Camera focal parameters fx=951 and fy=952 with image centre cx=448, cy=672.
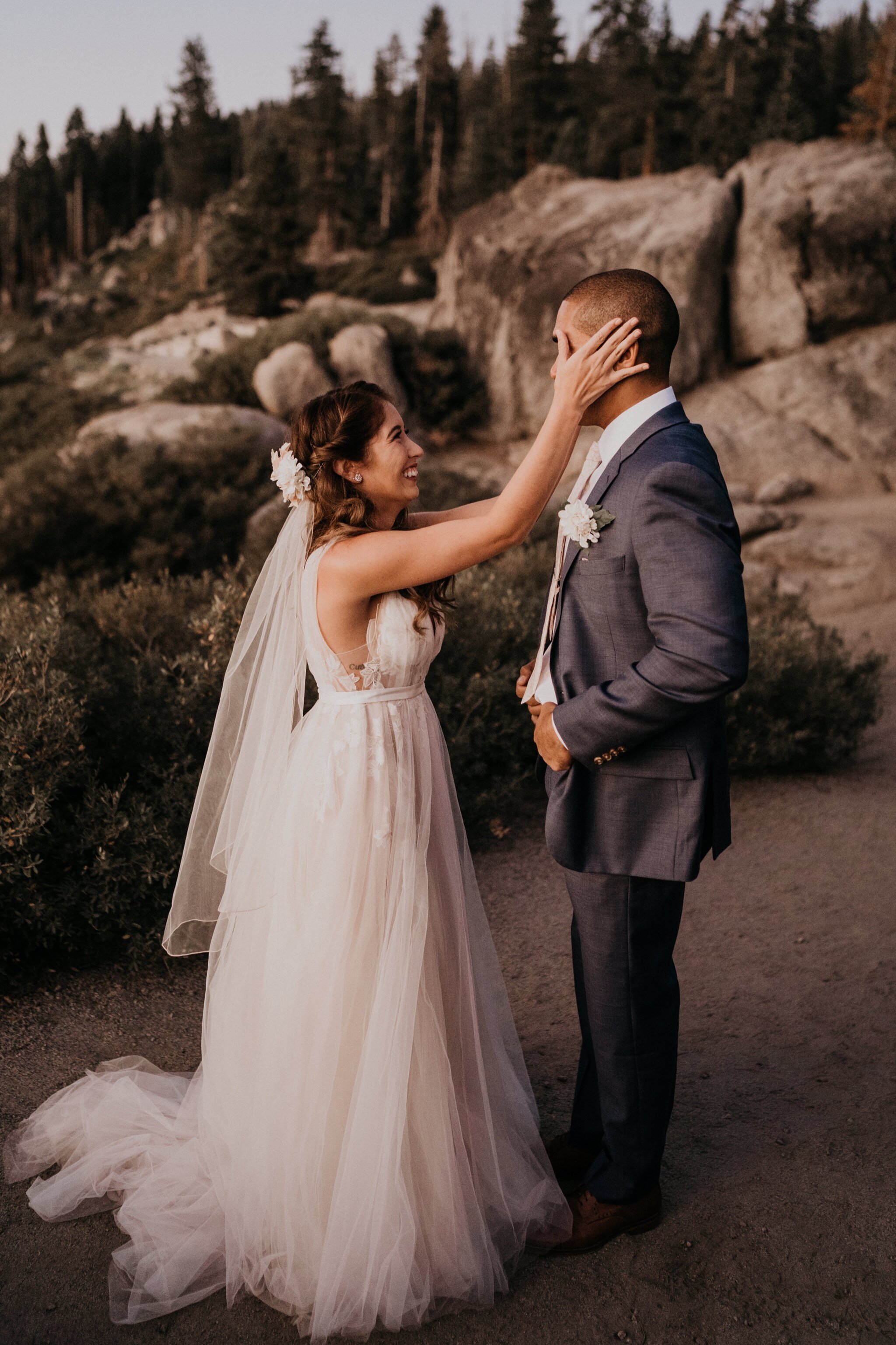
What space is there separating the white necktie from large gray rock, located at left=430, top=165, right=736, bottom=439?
14339 mm

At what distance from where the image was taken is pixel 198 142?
163 feet

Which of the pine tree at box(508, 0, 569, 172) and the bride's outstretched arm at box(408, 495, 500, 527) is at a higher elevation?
the pine tree at box(508, 0, 569, 172)

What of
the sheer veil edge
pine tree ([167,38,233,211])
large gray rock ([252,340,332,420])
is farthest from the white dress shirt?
pine tree ([167,38,233,211])

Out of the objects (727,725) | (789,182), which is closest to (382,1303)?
(727,725)

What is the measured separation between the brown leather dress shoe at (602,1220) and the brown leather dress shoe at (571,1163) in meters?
0.20

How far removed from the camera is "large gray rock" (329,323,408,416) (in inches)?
678

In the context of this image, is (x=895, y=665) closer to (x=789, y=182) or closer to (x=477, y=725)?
(x=477, y=725)

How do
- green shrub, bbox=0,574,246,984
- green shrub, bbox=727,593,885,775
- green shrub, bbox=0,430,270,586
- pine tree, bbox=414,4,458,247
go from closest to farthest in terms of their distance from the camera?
green shrub, bbox=0,574,246,984, green shrub, bbox=727,593,885,775, green shrub, bbox=0,430,270,586, pine tree, bbox=414,4,458,247

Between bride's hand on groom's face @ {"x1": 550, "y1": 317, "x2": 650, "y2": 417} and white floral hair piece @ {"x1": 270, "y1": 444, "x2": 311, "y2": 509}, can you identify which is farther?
white floral hair piece @ {"x1": 270, "y1": 444, "x2": 311, "y2": 509}

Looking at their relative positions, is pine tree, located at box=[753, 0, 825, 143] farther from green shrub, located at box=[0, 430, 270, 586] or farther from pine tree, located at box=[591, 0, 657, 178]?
green shrub, located at box=[0, 430, 270, 586]

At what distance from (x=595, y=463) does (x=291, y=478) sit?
873mm

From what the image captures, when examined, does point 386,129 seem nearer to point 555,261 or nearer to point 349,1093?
point 555,261

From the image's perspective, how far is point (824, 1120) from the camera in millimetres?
3248

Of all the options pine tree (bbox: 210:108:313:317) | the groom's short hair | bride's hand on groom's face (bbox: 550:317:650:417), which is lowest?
bride's hand on groom's face (bbox: 550:317:650:417)
